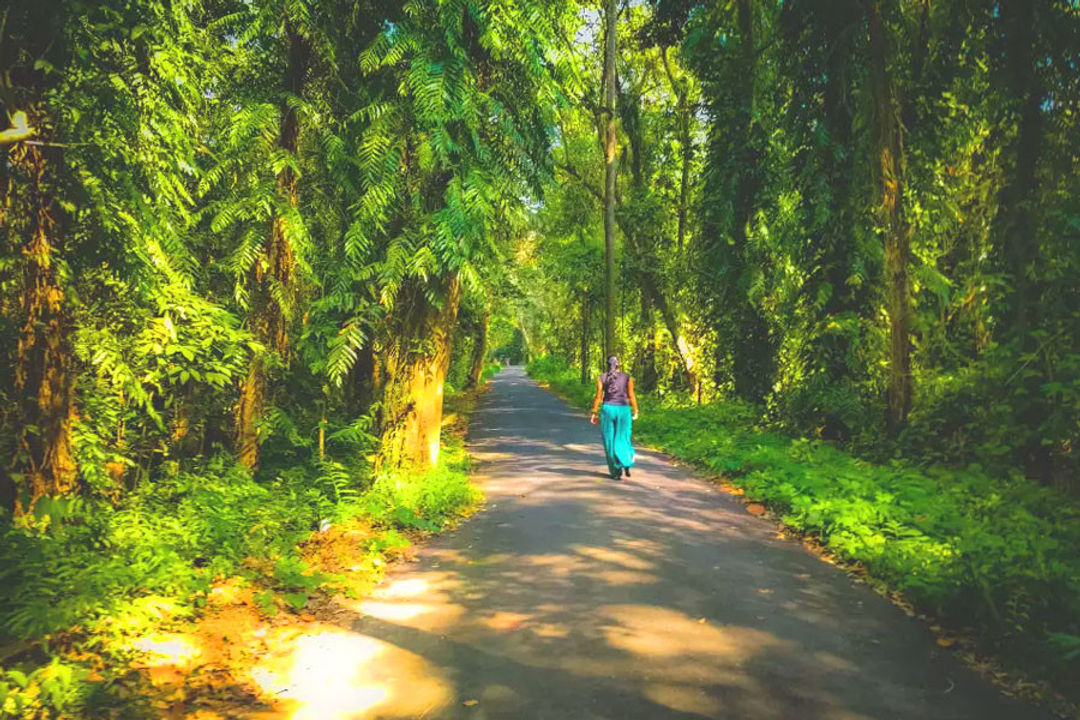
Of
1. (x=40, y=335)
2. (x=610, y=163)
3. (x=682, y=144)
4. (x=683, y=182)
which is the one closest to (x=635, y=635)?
(x=40, y=335)

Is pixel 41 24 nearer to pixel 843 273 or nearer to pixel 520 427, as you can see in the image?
pixel 843 273

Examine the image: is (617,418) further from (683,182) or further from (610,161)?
(683,182)

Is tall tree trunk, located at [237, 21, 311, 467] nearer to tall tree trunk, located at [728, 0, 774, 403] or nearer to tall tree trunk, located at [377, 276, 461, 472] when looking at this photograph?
tall tree trunk, located at [377, 276, 461, 472]

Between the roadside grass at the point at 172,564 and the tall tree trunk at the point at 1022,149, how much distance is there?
24.8 feet

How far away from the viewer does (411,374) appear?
9.73 metres

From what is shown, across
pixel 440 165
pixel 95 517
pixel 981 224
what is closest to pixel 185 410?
pixel 95 517

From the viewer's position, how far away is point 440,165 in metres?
8.75

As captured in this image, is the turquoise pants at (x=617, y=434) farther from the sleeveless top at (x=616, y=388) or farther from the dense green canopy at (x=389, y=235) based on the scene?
the dense green canopy at (x=389, y=235)

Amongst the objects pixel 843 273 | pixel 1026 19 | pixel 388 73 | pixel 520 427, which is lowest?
pixel 520 427

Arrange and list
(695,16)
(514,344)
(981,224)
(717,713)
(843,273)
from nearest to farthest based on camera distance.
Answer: (717,713) < (981,224) < (843,273) < (695,16) < (514,344)

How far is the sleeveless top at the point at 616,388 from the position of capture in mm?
10867

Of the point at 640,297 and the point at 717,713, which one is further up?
the point at 640,297

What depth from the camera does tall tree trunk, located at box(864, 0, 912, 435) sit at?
1061 centimetres

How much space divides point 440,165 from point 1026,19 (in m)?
7.50
